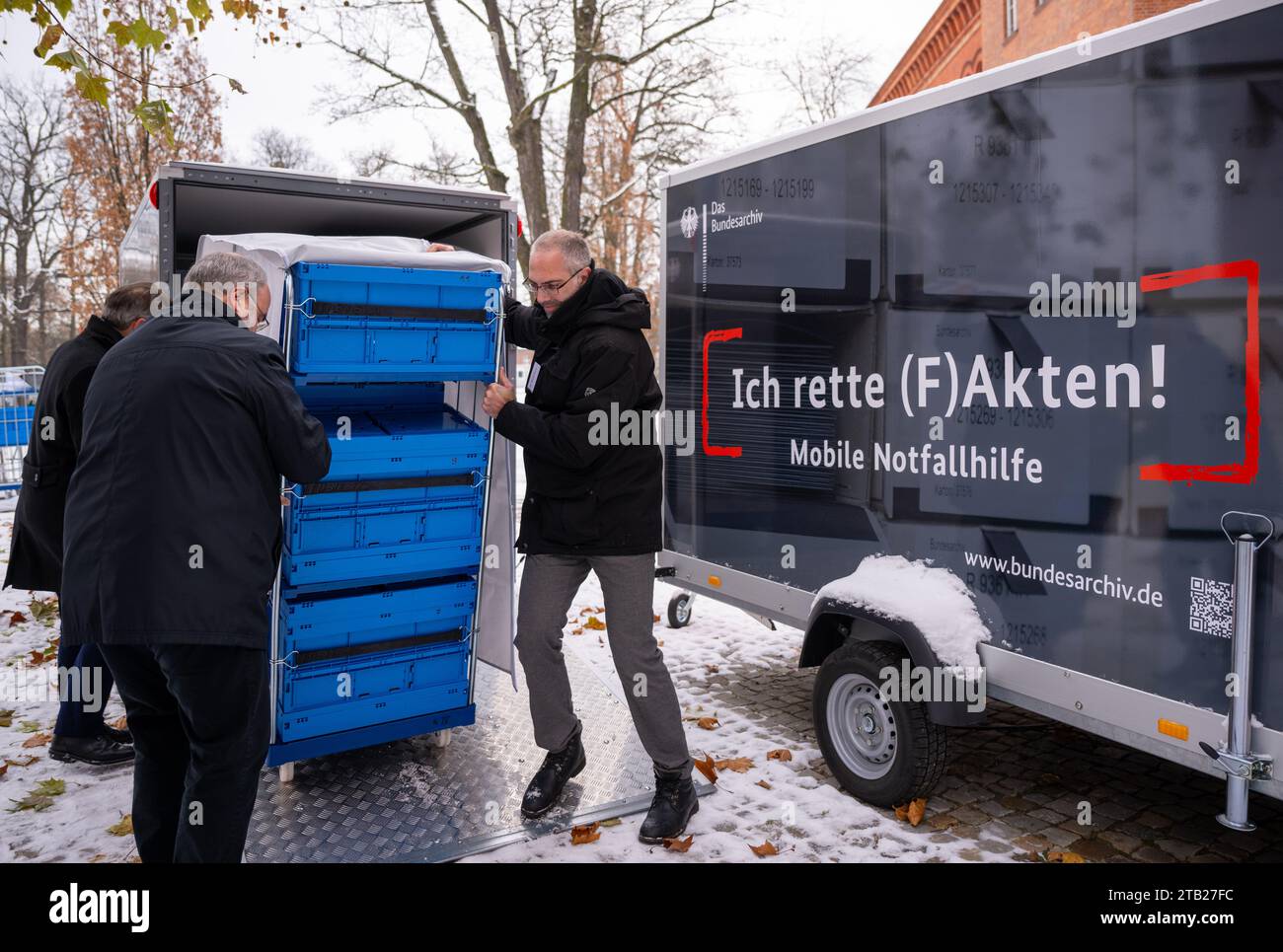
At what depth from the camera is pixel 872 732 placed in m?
4.08

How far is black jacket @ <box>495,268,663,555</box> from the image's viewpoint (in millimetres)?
3621

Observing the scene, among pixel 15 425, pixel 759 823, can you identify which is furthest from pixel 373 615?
pixel 15 425

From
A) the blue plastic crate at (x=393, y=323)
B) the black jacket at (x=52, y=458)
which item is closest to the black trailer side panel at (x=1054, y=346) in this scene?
the blue plastic crate at (x=393, y=323)

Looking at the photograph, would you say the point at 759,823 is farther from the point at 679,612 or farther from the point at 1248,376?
the point at 679,612

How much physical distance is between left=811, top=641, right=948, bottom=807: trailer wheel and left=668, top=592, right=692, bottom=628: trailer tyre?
107 inches

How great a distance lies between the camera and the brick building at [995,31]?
13867 mm

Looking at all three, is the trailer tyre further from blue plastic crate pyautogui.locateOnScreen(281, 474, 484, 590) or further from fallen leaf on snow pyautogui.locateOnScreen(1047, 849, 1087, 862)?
fallen leaf on snow pyautogui.locateOnScreen(1047, 849, 1087, 862)

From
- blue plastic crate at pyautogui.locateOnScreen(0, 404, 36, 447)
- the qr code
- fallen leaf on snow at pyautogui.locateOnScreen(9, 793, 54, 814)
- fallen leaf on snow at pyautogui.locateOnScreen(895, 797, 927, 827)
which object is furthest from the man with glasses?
blue plastic crate at pyautogui.locateOnScreen(0, 404, 36, 447)

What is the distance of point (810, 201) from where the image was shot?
4.31 meters

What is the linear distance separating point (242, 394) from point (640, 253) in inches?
893

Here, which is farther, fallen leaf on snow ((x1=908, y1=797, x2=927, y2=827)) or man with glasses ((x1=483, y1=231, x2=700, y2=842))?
fallen leaf on snow ((x1=908, y1=797, x2=927, y2=827))

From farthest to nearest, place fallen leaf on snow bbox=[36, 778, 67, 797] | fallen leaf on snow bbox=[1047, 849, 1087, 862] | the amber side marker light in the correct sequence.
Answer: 1. fallen leaf on snow bbox=[36, 778, 67, 797]
2. fallen leaf on snow bbox=[1047, 849, 1087, 862]
3. the amber side marker light

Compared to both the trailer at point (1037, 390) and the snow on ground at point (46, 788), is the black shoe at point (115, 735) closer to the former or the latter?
the snow on ground at point (46, 788)

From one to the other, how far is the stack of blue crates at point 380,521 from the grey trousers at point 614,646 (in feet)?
1.84
